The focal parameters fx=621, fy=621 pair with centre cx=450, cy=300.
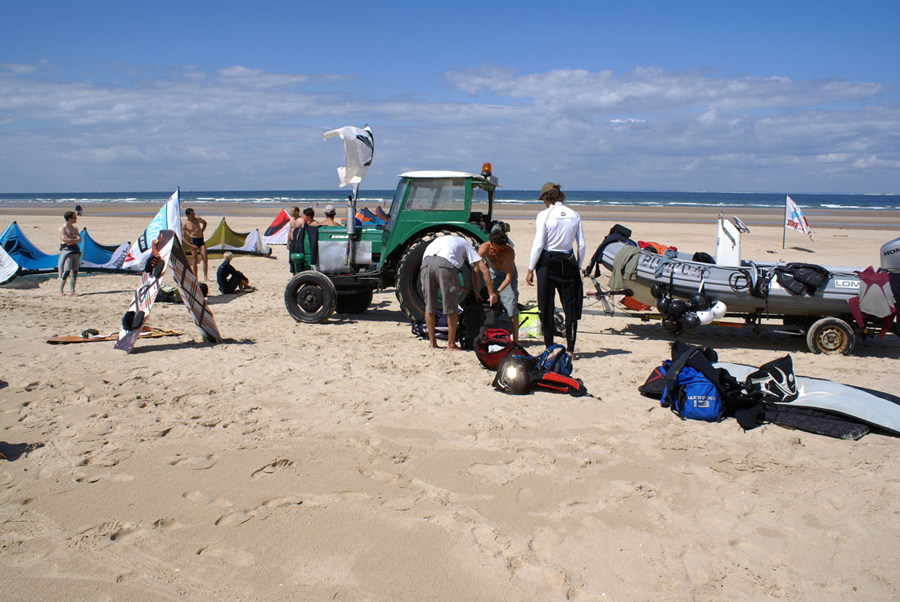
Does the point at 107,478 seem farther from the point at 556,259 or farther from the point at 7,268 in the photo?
the point at 7,268

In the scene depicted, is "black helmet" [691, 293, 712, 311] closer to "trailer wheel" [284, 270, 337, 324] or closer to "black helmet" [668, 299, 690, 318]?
"black helmet" [668, 299, 690, 318]

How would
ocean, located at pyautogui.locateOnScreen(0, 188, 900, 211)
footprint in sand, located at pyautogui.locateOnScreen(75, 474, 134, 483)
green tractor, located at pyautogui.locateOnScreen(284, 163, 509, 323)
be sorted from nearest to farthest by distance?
footprint in sand, located at pyautogui.locateOnScreen(75, 474, 134, 483), green tractor, located at pyautogui.locateOnScreen(284, 163, 509, 323), ocean, located at pyautogui.locateOnScreen(0, 188, 900, 211)

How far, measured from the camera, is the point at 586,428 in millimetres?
4395

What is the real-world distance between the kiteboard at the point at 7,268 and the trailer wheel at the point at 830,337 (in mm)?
11697

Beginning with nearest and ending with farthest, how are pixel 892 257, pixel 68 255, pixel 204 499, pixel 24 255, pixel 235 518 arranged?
1. pixel 235 518
2. pixel 204 499
3. pixel 892 257
4. pixel 68 255
5. pixel 24 255

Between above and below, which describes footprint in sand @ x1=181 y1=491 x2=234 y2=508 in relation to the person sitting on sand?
below

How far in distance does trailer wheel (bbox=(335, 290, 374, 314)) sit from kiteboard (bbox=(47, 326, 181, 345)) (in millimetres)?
2367

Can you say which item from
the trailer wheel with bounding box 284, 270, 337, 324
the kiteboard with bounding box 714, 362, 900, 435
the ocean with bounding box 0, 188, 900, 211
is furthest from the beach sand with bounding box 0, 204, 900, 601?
the ocean with bounding box 0, 188, 900, 211

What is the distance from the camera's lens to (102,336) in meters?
6.52

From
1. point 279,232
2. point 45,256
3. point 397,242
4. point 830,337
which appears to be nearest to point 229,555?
point 397,242

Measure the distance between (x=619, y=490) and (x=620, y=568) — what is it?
0.73 metres

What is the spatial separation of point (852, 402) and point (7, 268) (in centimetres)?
1191

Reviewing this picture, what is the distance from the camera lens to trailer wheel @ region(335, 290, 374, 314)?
870 cm

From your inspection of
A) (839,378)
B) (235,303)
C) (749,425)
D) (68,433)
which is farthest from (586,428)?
(235,303)
